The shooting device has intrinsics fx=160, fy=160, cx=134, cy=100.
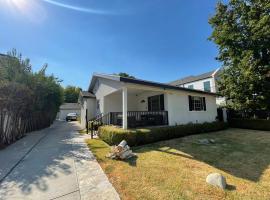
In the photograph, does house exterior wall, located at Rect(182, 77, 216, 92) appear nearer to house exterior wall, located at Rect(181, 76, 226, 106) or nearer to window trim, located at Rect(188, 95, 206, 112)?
house exterior wall, located at Rect(181, 76, 226, 106)

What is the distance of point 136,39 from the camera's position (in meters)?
13.9

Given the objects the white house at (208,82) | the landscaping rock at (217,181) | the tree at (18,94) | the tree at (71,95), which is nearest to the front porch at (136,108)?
the landscaping rock at (217,181)

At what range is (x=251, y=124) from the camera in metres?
14.5

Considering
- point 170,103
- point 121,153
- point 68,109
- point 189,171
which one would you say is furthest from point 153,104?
point 68,109

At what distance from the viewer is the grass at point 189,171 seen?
3.88m

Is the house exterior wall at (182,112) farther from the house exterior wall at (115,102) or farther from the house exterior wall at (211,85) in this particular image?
the house exterior wall at (211,85)

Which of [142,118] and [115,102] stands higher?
[115,102]

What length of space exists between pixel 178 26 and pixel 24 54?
14.0 meters

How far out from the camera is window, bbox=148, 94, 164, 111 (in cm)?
1225

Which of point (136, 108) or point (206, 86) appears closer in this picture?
point (136, 108)

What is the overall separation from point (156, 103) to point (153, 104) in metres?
0.47

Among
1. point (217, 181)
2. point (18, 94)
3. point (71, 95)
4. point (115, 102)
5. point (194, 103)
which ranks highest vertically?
point (71, 95)

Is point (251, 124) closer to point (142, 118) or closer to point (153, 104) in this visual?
point (153, 104)

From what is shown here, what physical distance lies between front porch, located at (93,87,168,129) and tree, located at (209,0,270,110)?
24.1ft
